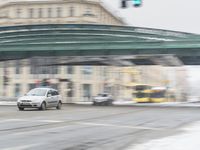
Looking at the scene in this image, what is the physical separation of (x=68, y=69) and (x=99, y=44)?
1843 inches

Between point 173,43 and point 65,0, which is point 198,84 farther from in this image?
point 173,43

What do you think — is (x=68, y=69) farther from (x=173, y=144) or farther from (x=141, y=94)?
(x=173, y=144)

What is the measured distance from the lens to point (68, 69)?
103938 mm

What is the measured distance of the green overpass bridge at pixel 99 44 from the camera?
55.2 m

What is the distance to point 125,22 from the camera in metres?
131

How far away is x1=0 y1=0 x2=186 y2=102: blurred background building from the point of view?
103250mm

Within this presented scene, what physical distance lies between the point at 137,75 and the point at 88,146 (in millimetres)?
110881

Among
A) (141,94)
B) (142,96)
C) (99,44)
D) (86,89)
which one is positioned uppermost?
(99,44)

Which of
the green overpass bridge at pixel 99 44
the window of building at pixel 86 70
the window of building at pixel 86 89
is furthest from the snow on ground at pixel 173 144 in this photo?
the window of building at pixel 86 70

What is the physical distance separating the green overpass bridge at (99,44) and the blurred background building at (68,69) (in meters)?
31.6

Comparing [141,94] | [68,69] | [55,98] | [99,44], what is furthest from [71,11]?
[55,98]

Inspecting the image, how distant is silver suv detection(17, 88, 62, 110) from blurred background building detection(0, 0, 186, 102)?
60.6m

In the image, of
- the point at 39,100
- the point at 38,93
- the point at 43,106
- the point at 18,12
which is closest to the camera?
the point at 39,100

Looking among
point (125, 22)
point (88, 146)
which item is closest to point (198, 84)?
point (125, 22)
